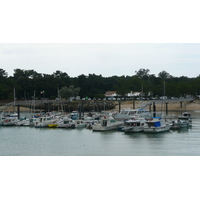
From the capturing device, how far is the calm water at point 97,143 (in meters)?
33.9

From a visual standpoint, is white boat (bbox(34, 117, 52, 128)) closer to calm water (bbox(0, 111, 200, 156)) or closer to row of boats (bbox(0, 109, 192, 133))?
row of boats (bbox(0, 109, 192, 133))

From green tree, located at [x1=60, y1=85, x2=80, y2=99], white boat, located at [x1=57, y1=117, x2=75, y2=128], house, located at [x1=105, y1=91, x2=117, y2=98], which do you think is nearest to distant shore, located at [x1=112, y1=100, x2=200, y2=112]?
green tree, located at [x1=60, y1=85, x2=80, y2=99]

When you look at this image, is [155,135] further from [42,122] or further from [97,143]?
[42,122]

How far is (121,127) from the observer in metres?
49.7

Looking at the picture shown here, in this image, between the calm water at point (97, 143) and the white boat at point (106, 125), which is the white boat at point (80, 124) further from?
the white boat at point (106, 125)

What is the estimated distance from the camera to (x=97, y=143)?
128 feet

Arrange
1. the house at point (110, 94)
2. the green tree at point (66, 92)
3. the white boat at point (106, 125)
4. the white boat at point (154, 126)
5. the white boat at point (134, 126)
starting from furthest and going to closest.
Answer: the house at point (110, 94) → the green tree at point (66, 92) → the white boat at point (106, 125) → the white boat at point (134, 126) → the white boat at point (154, 126)

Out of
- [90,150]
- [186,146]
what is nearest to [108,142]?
[90,150]

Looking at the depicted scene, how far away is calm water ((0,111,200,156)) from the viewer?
3394 cm

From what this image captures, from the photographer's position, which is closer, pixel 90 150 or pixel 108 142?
pixel 90 150

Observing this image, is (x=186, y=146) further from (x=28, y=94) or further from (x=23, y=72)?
(x=23, y=72)

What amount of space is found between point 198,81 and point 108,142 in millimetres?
84625

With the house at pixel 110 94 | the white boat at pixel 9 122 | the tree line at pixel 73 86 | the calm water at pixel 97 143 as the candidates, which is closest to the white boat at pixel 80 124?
the calm water at pixel 97 143

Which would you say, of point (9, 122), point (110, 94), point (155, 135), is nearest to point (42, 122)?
point (9, 122)
